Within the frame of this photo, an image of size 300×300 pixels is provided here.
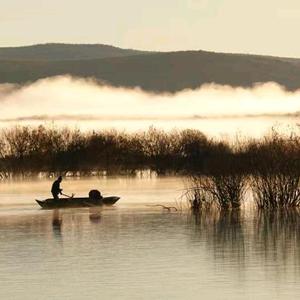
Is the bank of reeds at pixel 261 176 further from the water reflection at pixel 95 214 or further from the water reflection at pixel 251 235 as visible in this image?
the water reflection at pixel 95 214

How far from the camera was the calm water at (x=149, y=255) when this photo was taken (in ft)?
61.5

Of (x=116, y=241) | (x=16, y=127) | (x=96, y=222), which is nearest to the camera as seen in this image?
(x=116, y=241)

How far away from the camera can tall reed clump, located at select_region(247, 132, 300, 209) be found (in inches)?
1379

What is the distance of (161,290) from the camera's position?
61.0ft

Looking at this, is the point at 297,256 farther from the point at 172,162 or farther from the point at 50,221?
the point at 172,162

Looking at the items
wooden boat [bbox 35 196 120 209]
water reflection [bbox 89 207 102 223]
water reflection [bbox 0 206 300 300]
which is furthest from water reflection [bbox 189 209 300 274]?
wooden boat [bbox 35 196 120 209]

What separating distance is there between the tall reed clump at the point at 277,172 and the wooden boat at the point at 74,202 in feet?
21.4

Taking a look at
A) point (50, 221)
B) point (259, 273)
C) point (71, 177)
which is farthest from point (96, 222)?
point (71, 177)

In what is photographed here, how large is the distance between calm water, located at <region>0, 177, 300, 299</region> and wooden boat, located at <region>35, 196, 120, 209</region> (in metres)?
2.32

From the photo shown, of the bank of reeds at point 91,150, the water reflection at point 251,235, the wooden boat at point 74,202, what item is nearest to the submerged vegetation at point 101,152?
the bank of reeds at point 91,150

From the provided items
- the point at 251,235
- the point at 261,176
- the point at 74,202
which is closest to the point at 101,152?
the point at 74,202

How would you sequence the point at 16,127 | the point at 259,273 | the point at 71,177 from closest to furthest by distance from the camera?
the point at 259,273 < the point at 71,177 < the point at 16,127

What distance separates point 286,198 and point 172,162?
45440 millimetres

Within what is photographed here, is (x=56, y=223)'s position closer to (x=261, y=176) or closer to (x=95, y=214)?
(x=95, y=214)
